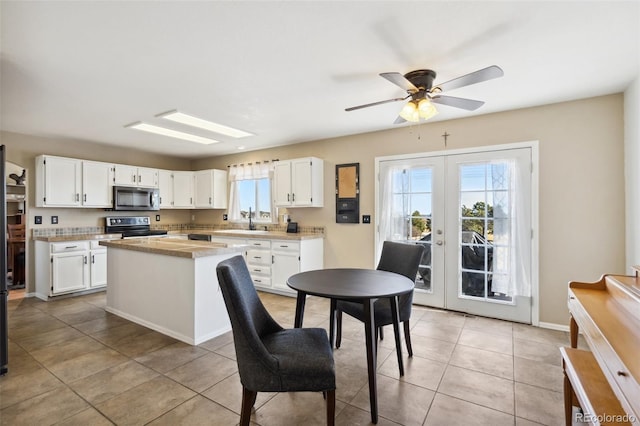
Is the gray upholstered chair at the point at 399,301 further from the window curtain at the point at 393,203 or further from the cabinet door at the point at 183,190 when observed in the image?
the cabinet door at the point at 183,190

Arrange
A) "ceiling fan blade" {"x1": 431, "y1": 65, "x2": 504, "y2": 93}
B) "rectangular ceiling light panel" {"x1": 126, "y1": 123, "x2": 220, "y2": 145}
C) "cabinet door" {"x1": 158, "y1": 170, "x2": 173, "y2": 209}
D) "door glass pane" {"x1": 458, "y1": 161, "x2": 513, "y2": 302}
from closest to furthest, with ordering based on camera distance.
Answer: "ceiling fan blade" {"x1": 431, "y1": 65, "x2": 504, "y2": 93}
"door glass pane" {"x1": 458, "y1": 161, "x2": 513, "y2": 302}
"rectangular ceiling light panel" {"x1": 126, "y1": 123, "x2": 220, "y2": 145}
"cabinet door" {"x1": 158, "y1": 170, "x2": 173, "y2": 209}

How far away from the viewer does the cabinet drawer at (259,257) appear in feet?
15.1

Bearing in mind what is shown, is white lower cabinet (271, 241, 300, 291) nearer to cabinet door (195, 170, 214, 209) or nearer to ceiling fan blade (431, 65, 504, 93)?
cabinet door (195, 170, 214, 209)

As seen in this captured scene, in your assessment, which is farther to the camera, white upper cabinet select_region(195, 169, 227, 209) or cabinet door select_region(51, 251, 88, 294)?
white upper cabinet select_region(195, 169, 227, 209)

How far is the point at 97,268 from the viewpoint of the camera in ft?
15.1

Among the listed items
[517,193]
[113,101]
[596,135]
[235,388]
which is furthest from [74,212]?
[596,135]

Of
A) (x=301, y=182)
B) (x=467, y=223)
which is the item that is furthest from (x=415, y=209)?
(x=301, y=182)

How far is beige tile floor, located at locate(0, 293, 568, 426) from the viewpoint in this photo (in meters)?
1.83

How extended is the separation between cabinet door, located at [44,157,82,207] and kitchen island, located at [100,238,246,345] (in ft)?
5.81

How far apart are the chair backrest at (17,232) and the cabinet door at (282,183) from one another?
3672mm

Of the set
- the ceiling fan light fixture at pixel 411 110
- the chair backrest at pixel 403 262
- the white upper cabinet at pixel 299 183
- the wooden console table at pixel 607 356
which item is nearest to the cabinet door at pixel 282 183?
the white upper cabinet at pixel 299 183

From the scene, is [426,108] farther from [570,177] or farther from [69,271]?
[69,271]

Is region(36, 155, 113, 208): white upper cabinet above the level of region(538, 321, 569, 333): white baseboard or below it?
above

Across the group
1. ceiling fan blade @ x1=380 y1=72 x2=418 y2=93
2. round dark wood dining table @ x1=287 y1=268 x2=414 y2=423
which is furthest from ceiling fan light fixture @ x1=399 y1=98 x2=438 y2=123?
round dark wood dining table @ x1=287 y1=268 x2=414 y2=423
